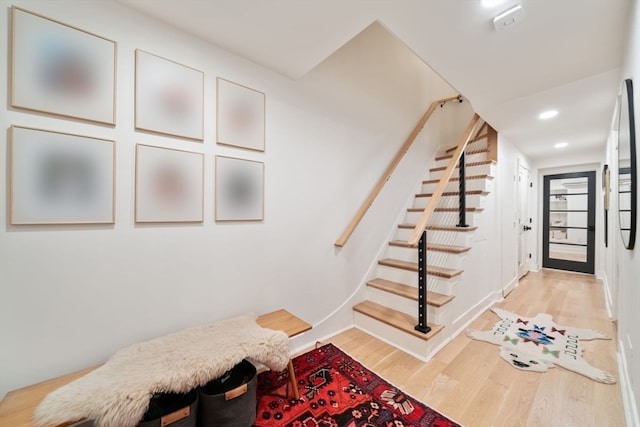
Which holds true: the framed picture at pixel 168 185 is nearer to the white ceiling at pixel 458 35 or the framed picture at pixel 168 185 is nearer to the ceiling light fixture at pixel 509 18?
the white ceiling at pixel 458 35

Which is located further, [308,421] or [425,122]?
[425,122]

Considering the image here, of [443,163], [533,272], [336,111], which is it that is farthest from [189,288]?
[533,272]

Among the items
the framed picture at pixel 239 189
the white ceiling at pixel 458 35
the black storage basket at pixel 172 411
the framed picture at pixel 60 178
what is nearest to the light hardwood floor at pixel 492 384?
the black storage basket at pixel 172 411

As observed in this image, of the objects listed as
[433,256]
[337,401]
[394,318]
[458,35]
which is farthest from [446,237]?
[337,401]

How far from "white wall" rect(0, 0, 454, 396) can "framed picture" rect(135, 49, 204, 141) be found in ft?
0.16

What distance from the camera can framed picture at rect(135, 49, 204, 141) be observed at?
4.56 feet

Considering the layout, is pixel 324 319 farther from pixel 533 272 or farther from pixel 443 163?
pixel 533 272

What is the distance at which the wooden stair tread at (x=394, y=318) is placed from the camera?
6.68 ft

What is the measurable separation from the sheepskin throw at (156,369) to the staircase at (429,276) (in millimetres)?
1180

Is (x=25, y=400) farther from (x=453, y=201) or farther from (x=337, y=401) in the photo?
(x=453, y=201)

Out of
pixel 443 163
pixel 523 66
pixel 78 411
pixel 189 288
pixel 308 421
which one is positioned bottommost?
pixel 308 421

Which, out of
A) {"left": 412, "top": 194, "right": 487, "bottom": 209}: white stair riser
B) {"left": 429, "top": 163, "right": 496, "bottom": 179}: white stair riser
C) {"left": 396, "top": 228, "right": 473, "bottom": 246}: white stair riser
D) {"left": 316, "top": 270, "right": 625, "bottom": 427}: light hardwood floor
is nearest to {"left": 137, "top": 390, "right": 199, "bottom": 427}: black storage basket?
{"left": 316, "top": 270, "right": 625, "bottom": 427}: light hardwood floor

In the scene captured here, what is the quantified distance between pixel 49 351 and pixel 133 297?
378 mm

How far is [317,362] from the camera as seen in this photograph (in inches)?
76.0
